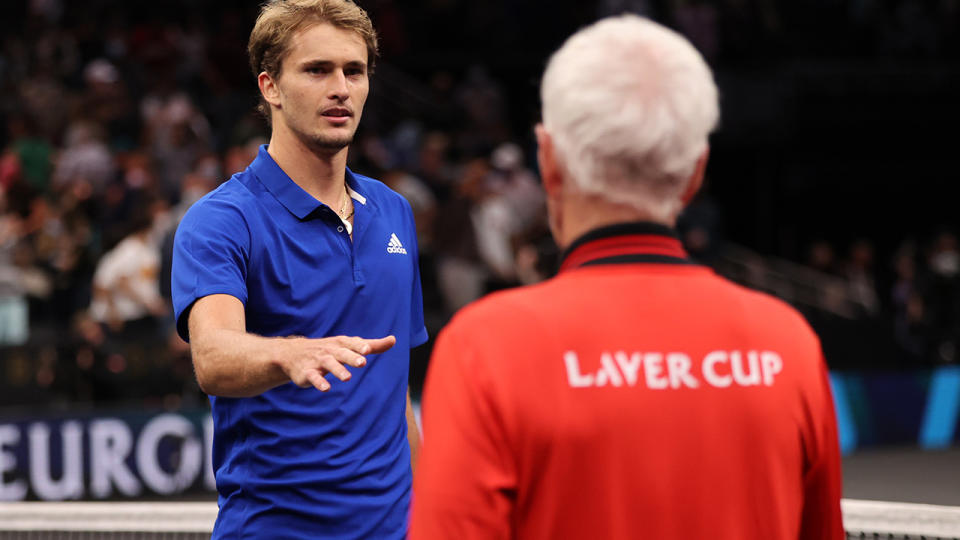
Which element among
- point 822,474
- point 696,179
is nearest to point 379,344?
point 696,179

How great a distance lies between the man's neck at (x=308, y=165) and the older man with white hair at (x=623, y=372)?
1.44 meters

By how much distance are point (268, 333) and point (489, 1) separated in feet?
54.2

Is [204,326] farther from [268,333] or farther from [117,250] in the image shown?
[117,250]

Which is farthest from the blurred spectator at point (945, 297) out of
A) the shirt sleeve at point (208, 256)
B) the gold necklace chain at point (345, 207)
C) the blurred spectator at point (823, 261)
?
the shirt sleeve at point (208, 256)

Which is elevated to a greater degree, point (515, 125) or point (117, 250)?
point (515, 125)

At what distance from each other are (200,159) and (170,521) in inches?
275

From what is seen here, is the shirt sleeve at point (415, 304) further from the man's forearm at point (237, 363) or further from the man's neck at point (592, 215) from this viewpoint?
the man's neck at point (592, 215)

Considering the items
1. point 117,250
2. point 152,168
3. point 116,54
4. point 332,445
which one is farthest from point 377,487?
point 116,54

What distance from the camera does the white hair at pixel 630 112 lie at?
1.88 metres

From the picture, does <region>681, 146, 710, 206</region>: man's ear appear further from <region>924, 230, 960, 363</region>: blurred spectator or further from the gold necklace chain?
<region>924, 230, 960, 363</region>: blurred spectator

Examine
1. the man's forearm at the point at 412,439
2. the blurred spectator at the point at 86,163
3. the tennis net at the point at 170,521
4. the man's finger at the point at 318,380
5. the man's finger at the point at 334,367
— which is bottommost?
the tennis net at the point at 170,521

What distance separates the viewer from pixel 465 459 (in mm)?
1819

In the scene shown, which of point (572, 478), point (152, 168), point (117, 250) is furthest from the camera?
point (152, 168)

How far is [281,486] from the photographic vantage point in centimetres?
308
